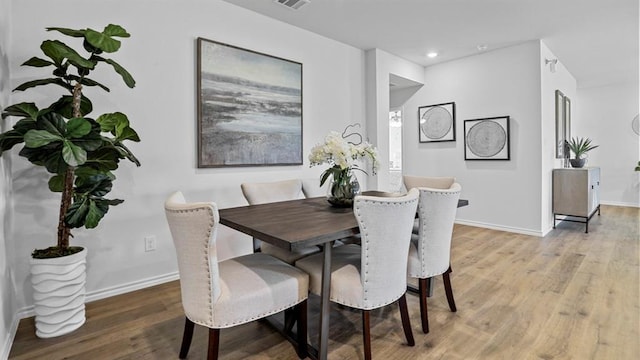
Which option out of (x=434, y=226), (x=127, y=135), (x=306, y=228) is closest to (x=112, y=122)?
(x=127, y=135)

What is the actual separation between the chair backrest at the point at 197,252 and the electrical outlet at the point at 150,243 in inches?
55.9

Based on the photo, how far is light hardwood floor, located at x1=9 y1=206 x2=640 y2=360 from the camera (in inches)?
70.1

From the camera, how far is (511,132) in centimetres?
441

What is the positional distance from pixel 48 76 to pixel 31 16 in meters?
0.39

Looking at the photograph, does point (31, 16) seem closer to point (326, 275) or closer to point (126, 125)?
point (126, 125)

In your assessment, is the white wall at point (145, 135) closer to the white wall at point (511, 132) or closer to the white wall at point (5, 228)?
the white wall at point (5, 228)

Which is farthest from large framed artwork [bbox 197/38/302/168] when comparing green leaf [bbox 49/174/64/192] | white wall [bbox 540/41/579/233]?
white wall [bbox 540/41/579/233]

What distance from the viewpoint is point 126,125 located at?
7.13ft

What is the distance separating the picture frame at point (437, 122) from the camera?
5.03m

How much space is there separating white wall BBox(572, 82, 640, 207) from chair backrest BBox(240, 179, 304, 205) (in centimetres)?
681

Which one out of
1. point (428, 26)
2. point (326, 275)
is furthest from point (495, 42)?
point (326, 275)

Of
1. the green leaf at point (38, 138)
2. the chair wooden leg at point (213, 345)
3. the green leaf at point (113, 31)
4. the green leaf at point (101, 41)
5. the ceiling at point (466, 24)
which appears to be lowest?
the chair wooden leg at point (213, 345)

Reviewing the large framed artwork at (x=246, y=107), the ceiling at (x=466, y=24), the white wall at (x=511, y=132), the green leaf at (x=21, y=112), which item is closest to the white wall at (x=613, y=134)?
the ceiling at (x=466, y=24)

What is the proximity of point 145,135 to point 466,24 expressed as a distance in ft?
11.5
